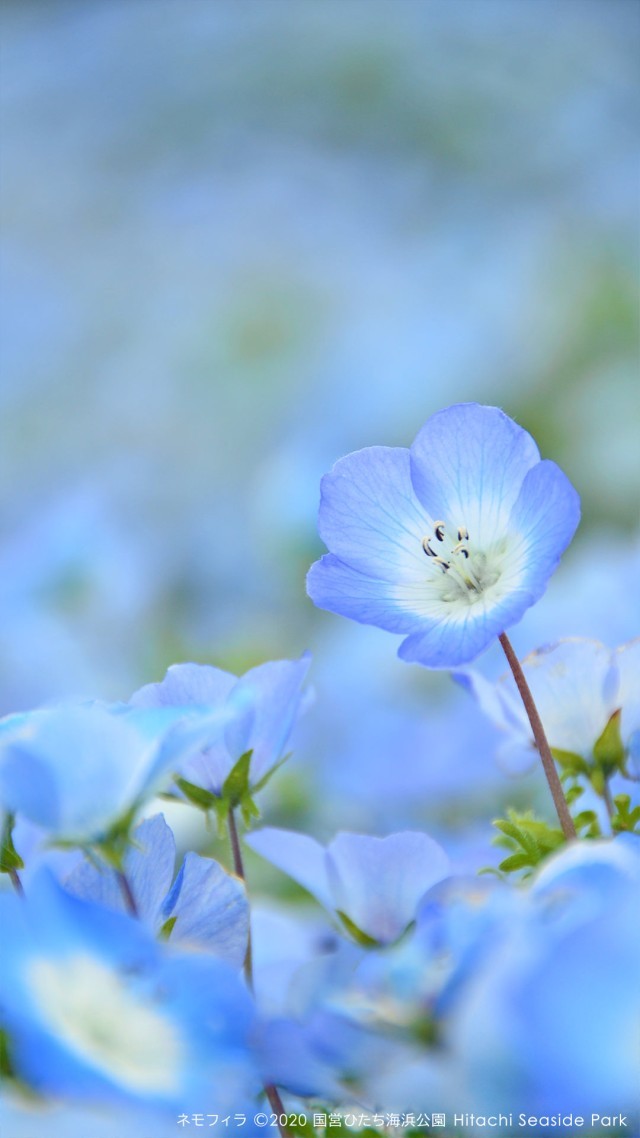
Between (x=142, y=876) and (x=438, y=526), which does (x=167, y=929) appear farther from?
(x=438, y=526)

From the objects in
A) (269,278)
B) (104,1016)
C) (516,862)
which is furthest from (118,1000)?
(269,278)

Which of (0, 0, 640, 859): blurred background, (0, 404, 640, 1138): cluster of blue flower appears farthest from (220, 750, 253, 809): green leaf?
(0, 0, 640, 859): blurred background

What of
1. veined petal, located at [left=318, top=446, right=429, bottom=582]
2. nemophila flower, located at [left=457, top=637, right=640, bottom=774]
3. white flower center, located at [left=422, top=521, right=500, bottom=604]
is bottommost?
nemophila flower, located at [left=457, top=637, right=640, bottom=774]

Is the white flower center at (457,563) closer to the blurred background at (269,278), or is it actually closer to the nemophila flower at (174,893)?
the nemophila flower at (174,893)

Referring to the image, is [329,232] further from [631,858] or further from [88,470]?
[631,858]

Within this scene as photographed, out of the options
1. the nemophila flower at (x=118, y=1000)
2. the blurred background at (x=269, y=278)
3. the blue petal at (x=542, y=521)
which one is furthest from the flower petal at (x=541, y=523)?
the blurred background at (x=269, y=278)

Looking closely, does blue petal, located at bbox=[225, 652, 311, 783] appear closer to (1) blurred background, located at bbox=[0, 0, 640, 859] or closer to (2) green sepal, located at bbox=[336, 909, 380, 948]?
(2) green sepal, located at bbox=[336, 909, 380, 948]
